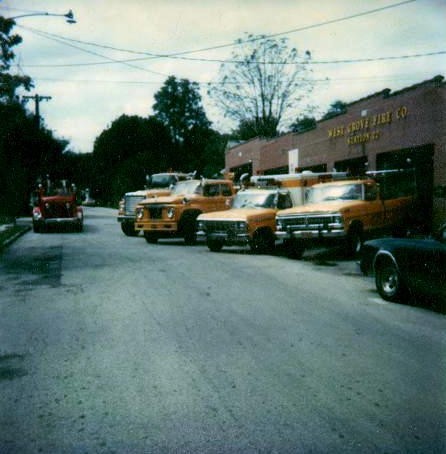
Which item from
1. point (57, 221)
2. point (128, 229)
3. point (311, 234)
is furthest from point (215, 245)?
point (57, 221)

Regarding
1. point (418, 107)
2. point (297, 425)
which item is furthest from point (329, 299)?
point (418, 107)

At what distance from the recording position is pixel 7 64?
21.1 meters

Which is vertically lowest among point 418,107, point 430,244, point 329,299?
point 329,299

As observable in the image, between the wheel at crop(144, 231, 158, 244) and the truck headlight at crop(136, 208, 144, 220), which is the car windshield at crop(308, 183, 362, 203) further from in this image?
the truck headlight at crop(136, 208, 144, 220)

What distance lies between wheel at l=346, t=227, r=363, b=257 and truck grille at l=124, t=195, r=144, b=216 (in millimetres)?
10917

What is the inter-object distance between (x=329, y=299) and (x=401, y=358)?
3654 mm

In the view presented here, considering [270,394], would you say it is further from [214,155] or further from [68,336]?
[214,155]

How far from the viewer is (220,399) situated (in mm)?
5160

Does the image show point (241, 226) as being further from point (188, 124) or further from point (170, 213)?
point (188, 124)

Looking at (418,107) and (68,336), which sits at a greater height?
(418,107)

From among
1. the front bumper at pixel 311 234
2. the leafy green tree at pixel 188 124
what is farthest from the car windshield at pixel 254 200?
the leafy green tree at pixel 188 124

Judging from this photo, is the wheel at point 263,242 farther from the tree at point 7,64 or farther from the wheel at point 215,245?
the tree at point 7,64

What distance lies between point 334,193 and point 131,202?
1061 centimetres

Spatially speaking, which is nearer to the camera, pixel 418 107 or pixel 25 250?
pixel 25 250
